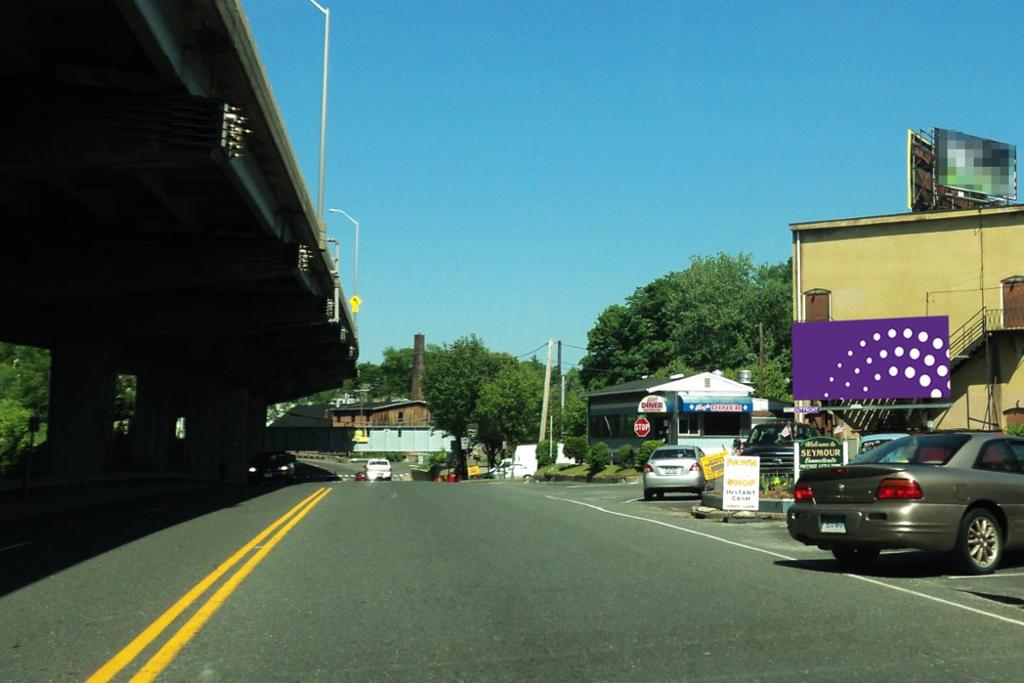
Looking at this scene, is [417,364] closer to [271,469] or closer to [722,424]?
[722,424]

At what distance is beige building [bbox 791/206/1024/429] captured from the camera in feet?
151

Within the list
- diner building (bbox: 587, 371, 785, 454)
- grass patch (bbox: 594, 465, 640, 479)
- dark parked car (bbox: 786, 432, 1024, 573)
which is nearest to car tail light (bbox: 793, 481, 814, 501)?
dark parked car (bbox: 786, 432, 1024, 573)

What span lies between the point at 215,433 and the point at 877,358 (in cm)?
3920

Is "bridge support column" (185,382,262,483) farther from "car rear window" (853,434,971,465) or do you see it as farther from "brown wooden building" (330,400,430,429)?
"brown wooden building" (330,400,430,429)

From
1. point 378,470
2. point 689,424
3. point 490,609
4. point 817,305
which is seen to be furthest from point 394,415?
point 490,609

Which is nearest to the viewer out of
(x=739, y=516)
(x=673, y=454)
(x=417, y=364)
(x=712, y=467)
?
(x=739, y=516)

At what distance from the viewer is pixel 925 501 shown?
37.5 feet

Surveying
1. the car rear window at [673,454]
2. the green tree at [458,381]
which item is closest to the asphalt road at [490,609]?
the car rear window at [673,454]

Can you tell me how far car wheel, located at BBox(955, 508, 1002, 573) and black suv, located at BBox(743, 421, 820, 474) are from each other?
14017mm

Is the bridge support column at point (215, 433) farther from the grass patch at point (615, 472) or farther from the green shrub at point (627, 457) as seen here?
the green shrub at point (627, 457)

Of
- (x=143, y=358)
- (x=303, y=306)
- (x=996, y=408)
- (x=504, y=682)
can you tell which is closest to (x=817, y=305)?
(x=996, y=408)

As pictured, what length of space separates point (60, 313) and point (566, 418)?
65344 millimetres

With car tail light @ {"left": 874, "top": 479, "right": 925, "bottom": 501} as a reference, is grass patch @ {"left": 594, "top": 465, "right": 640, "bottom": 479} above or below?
below

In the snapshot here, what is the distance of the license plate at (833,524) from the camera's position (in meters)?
11.9
